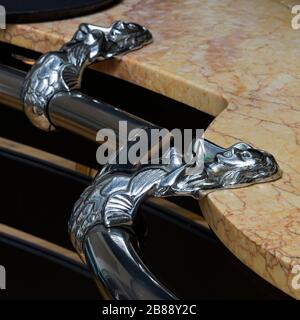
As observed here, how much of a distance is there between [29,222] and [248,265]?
3.62 feet

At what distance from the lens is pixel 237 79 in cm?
128

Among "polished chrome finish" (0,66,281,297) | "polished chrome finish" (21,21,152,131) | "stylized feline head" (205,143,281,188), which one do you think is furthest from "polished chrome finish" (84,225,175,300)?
"polished chrome finish" (21,21,152,131)

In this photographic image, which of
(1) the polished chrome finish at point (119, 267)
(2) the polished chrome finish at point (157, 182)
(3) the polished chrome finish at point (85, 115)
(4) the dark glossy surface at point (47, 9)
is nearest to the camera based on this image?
(1) the polished chrome finish at point (119, 267)

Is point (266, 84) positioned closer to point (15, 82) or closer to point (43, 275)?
point (15, 82)

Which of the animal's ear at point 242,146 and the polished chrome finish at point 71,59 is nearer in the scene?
the animal's ear at point 242,146

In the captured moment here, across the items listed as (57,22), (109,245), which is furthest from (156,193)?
(57,22)

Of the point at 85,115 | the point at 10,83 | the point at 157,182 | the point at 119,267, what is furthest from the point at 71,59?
the point at 119,267

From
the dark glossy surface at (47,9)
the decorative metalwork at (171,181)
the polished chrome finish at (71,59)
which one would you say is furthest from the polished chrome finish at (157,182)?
the dark glossy surface at (47,9)

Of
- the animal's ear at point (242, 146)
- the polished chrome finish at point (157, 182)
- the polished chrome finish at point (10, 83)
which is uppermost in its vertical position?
the animal's ear at point (242, 146)

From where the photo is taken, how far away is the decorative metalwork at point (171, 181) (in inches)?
38.8

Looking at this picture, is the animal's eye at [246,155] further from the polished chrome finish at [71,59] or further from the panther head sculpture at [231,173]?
the polished chrome finish at [71,59]

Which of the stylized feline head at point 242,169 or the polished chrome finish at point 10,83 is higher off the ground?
the stylized feline head at point 242,169

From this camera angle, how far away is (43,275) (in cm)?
189

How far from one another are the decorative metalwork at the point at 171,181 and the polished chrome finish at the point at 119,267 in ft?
0.15
